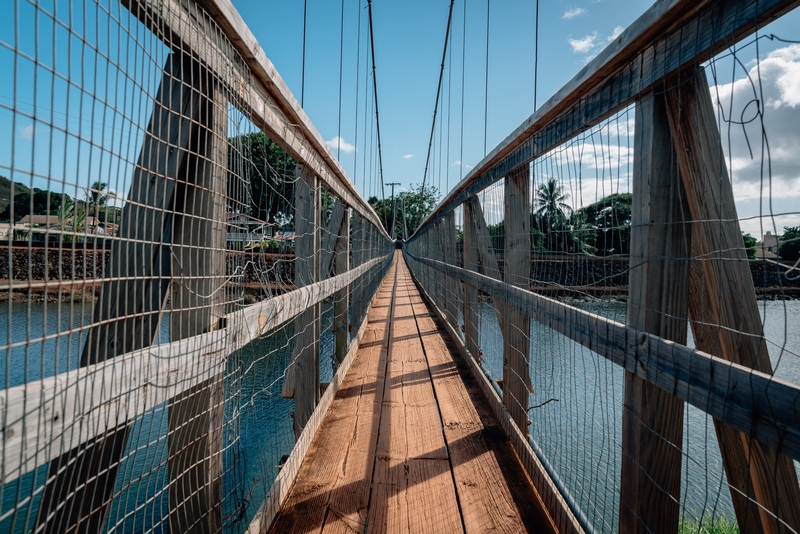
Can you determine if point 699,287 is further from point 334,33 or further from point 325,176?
point 334,33

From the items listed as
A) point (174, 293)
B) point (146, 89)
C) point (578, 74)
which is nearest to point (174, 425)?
point (174, 293)

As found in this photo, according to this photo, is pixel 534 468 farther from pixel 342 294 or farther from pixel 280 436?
pixel 280 436

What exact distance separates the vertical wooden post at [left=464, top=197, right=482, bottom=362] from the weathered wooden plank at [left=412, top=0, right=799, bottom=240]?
5.79ft

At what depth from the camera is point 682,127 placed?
0.99m

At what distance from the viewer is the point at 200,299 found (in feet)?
3.43

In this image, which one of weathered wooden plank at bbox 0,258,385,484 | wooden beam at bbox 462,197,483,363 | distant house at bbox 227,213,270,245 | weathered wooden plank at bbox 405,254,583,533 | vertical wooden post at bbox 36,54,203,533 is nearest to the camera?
weathered wooden plank at bbox 0,258,385,484

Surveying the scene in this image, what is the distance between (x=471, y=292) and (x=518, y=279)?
153 centimetres

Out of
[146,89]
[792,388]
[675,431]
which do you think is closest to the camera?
[792,388]

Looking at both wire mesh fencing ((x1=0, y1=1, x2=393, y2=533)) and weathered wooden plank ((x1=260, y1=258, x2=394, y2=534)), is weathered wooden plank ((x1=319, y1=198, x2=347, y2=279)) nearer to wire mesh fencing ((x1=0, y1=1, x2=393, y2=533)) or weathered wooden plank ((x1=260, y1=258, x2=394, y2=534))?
Result: weathered wooden plank ((x1=260, y1=258, x2=394, y2=534))

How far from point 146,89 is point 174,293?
1.29 feet

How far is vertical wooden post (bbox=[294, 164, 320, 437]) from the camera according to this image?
6.53 ft

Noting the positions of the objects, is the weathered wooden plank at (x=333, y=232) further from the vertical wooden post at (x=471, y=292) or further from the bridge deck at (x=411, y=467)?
the vertical wooden post at (x=471, y=292)

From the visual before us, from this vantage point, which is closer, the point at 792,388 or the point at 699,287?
the point at 792,388

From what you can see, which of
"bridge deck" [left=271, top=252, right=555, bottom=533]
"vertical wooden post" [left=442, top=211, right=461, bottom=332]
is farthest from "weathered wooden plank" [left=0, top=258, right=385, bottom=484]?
"vertical wooden post" [left=442, top=211, right=461, bottom=332]
